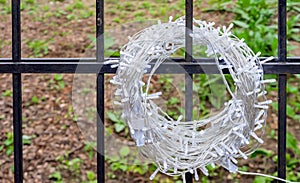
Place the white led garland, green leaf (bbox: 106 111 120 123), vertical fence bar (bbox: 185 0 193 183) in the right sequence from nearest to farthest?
the white led garland → vertical fence bar (bbox: 185 0 193 183) → green leaf (bbox: 106 111 120 123)

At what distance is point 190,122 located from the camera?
1.07 m

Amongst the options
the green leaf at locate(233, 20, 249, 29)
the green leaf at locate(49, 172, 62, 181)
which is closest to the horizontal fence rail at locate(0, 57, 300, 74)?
the green leaf at locate(49, 172, 62, 181)

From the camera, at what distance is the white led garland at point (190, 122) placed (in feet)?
3.29

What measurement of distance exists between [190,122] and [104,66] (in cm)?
24

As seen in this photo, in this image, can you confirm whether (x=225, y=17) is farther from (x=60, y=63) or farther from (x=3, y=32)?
(x=60, y=63)

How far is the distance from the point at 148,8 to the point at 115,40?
516 millimetres

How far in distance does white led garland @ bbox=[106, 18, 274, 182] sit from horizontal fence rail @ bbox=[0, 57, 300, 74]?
0.20 feet

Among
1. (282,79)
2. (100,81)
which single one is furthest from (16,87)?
(282,79)

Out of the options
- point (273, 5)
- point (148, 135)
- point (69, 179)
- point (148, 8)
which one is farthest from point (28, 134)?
point (148, 135)

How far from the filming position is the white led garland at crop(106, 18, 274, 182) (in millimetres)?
1004

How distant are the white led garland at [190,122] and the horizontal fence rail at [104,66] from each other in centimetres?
6

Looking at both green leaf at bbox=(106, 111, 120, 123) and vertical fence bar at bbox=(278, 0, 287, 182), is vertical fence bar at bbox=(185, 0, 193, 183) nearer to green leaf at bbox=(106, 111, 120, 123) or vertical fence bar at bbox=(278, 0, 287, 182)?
vertical fence bar at bbox=(278, 0, 287, 182)

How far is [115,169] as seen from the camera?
8.80 feet

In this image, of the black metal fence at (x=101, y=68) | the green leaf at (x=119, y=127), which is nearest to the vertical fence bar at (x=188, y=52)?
the black metal fence at (x=101, y=68)
